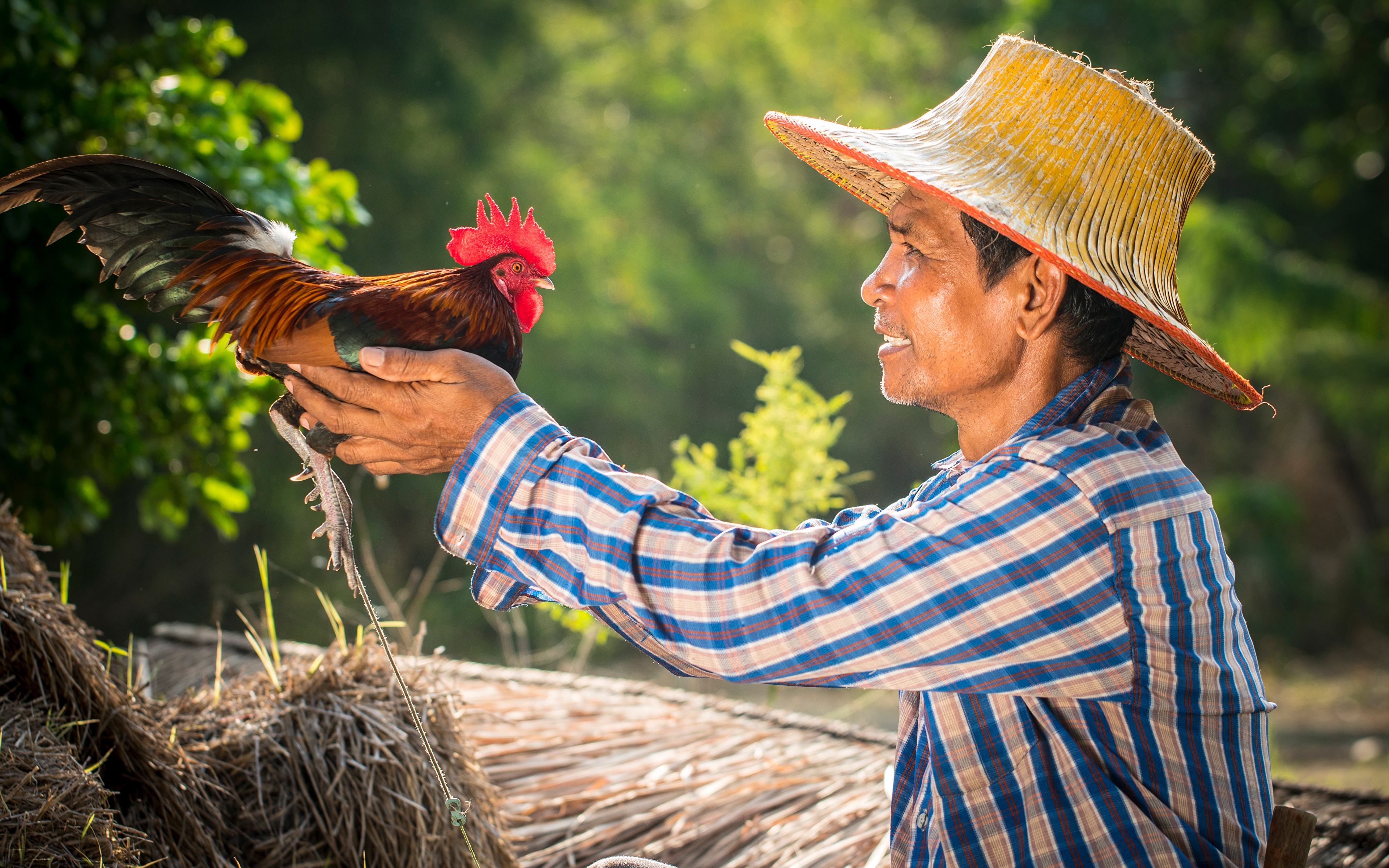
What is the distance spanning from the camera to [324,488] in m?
1.53

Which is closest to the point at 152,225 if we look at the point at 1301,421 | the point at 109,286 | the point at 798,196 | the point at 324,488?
the point at 324,488

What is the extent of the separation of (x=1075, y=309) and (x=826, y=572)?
24.2 inches

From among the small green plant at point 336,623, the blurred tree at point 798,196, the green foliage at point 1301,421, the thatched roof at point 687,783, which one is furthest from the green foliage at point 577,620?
the green foliage at point 1301,421

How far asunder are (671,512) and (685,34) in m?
12.2

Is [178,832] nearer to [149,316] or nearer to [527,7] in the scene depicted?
[149,316]

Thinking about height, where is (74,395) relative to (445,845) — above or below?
above

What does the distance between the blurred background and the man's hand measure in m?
1.26

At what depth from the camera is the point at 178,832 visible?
1.65m

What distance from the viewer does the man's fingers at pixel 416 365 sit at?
1269mm

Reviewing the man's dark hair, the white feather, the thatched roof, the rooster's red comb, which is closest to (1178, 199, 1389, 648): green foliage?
the thatched roof

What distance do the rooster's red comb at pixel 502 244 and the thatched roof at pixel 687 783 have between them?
942mm

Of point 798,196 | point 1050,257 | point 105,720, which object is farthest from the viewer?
point 798,196

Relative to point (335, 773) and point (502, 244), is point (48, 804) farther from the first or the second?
point (502, 244)

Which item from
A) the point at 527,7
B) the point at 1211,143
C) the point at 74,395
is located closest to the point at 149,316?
the point at 74,395
